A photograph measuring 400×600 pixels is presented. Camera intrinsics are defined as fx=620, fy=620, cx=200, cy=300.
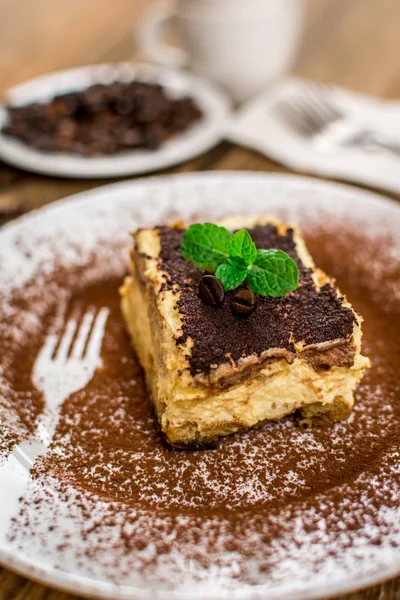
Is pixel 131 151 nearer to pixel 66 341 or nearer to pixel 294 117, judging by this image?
pixel 294 117

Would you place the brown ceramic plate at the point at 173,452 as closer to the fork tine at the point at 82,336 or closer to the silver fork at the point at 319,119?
the fork tine at the point at 82,336

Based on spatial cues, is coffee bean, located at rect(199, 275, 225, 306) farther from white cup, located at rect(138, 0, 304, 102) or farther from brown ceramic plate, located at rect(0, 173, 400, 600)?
white cup, located at rect(138, 0, 304, 102)

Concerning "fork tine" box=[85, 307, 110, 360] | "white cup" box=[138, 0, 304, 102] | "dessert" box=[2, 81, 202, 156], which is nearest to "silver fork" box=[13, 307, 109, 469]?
"fork tine" box=[85, 307, 110, 360]

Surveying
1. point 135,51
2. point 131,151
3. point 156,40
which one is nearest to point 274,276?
point 131,151

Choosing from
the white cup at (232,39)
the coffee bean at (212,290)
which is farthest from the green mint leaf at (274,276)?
the white cup at (232,39)

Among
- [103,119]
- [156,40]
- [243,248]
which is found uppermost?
[156,40]

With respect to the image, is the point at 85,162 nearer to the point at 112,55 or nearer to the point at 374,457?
the point at 112,55

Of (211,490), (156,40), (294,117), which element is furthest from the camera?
(156,40)
